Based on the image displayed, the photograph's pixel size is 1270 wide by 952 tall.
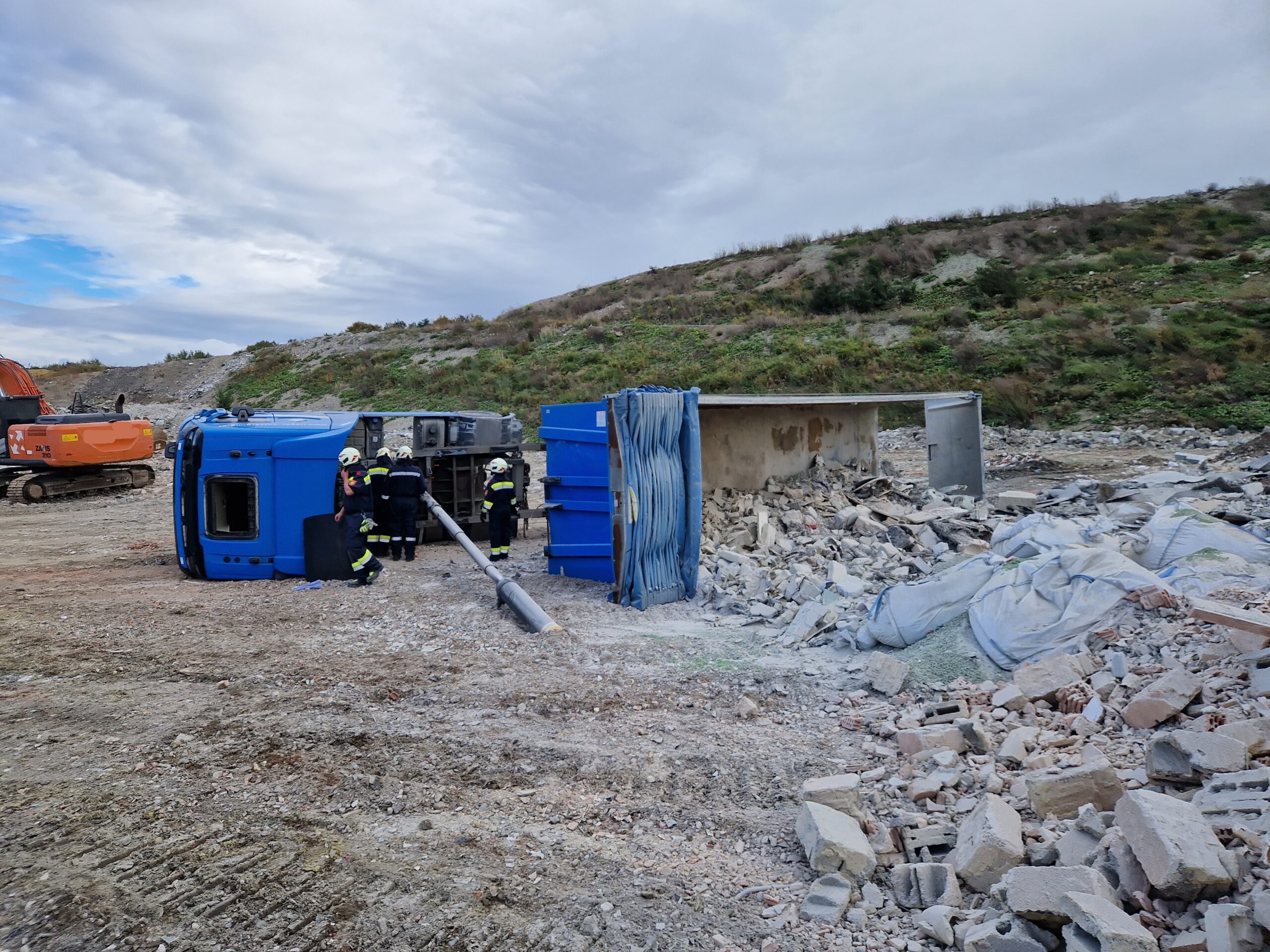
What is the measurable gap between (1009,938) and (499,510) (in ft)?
25.8

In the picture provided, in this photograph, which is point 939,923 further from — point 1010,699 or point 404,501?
point 404,501

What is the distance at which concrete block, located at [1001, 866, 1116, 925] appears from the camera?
2561 millimetres

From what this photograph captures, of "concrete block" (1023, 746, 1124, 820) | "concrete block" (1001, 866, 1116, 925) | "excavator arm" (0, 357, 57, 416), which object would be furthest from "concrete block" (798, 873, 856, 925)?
"excavator arm" (0, 357, 57, 416)

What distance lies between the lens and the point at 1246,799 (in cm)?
288

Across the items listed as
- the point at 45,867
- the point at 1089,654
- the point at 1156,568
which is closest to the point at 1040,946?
the point at 1089,654

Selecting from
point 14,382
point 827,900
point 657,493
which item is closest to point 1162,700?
point 827,900

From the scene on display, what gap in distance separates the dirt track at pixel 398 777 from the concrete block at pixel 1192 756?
144 cm

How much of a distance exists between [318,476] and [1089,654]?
24.1 ft

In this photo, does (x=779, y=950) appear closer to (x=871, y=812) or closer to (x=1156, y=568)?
(x=871, y=812)

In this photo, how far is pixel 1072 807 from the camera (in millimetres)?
3268

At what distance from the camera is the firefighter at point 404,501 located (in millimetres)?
9648

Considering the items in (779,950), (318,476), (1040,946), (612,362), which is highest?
(612,362)

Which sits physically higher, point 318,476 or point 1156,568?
point 318,476

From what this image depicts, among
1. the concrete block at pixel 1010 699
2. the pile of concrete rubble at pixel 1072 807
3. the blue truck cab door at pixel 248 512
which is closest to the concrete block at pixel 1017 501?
the pile of concrete rubble at pixel 1072 807
